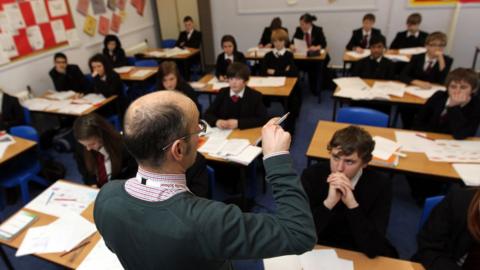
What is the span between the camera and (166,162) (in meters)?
0.92

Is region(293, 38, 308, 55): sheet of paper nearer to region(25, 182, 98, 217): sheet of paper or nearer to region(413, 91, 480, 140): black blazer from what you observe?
region(413, 91, 480, 140): black blazer

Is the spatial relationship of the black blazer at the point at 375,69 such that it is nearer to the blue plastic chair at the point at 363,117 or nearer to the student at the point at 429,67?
the student at the point at 429,67

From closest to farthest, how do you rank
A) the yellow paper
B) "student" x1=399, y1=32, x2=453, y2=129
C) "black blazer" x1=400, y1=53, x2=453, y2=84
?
1. "student" x1=399, y1=32, x2=453, y2=129
2. "black blazer" x1=400, y1=53, x2=453, y2=84
3. the yellow paper

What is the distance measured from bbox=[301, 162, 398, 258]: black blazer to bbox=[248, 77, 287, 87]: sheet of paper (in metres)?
2.42

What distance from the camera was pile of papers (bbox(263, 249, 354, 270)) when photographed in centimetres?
154

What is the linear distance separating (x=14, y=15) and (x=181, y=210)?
4740mm

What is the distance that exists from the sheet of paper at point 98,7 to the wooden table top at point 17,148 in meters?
3.27

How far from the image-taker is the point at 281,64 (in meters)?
4.88

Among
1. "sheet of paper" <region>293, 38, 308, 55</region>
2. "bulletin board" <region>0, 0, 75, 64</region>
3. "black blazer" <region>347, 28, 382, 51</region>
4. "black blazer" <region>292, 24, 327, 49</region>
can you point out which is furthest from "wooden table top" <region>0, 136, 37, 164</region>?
"black blazer" <region>347, 28, 382, 51</region>

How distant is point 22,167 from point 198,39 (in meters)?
4.37

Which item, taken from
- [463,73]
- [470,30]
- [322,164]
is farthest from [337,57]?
[322,164]

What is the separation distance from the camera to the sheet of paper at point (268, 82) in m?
4.28

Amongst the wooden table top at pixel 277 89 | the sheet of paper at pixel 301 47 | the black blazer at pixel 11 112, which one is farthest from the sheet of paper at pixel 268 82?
the black blazer at pixel 11 112

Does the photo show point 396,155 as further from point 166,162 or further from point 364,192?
point 166,162
